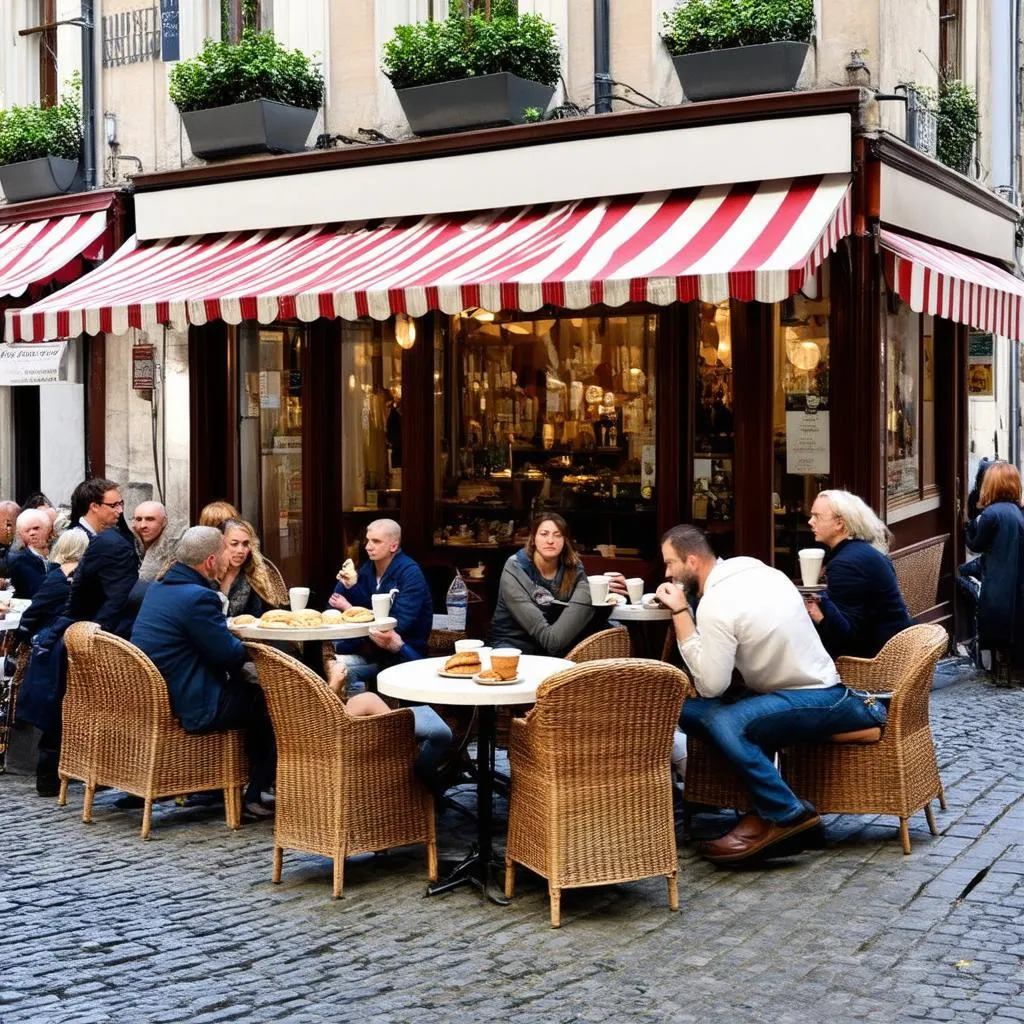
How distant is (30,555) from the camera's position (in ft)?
31.8

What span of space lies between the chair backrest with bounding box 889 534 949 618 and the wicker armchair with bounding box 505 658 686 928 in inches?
203

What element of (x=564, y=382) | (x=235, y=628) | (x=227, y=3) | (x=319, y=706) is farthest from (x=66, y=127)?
(x=319, y=706)

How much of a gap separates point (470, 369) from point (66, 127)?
14.9ft

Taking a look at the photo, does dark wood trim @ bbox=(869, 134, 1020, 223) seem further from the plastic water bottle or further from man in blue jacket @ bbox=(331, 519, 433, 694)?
man in blue jacket @ bbox=(331, 519, 433, 694)

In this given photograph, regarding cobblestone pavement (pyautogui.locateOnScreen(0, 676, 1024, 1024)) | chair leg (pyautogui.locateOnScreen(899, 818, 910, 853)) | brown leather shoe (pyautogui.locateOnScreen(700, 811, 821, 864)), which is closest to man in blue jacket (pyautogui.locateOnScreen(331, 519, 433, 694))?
cobblestone pavement (pyautogui.locateOnScreen(0, 676, 1024, 1024))

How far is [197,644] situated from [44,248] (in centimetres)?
692

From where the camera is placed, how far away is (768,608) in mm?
6641

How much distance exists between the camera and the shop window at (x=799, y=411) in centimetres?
1064

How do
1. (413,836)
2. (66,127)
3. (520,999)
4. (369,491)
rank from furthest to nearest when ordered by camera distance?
(66,127)
(369,491)
(413,836)
(520,999)

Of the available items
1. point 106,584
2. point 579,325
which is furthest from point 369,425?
point 106,584

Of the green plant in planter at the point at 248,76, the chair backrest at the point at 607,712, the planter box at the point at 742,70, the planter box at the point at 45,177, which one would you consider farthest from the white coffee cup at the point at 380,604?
the planter box at the point at 45,177

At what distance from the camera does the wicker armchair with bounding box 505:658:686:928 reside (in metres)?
6.02

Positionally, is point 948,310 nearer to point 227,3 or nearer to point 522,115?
point 522,115

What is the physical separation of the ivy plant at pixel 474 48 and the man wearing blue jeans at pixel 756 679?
16.6ft
